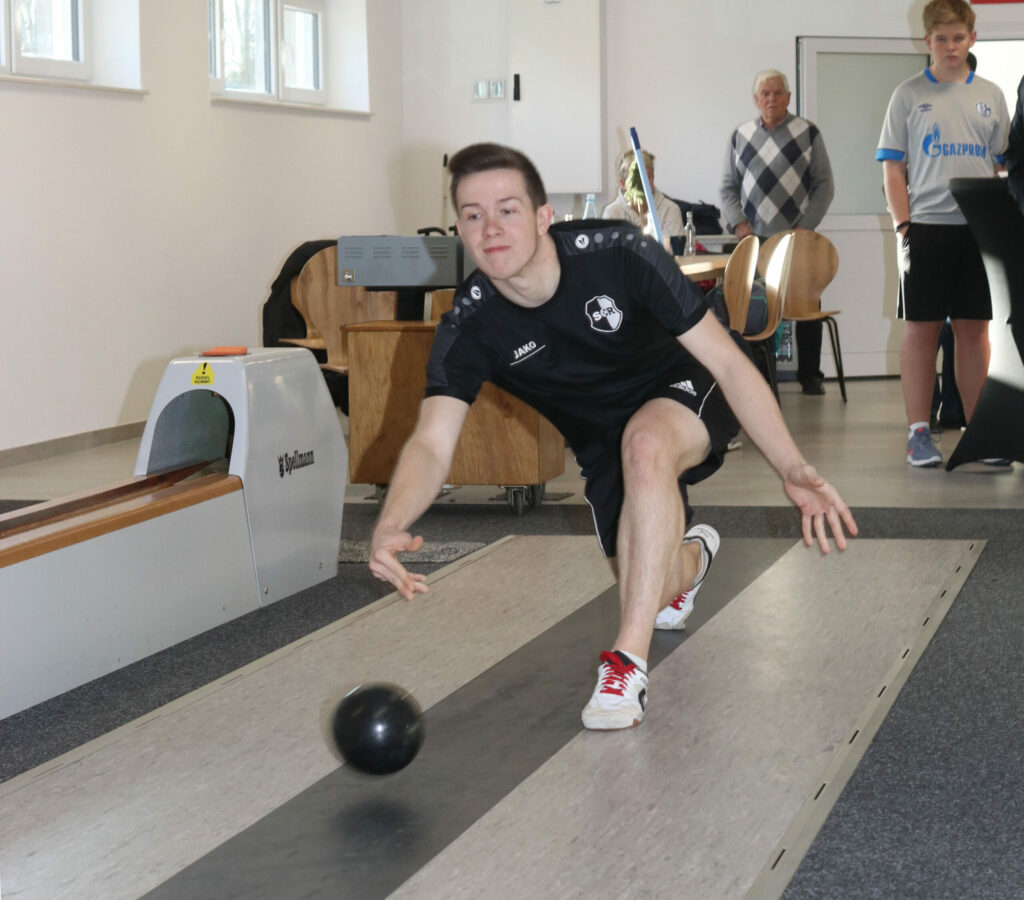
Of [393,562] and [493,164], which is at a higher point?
[493,164]

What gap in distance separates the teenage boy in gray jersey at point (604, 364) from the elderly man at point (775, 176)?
16.0 ft

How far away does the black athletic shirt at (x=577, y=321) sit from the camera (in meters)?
2.43

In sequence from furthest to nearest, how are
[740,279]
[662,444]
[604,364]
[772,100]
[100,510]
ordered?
1. [772,100]
2. [740,279]
3. [100,510]
4. [604,364]
5. [662,444]

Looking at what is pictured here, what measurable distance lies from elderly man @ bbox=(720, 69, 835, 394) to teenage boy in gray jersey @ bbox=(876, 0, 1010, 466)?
2.10 metres

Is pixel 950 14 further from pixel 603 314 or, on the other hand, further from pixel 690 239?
pixel 603 314

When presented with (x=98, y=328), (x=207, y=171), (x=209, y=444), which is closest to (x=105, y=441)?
(x=98, y=328)

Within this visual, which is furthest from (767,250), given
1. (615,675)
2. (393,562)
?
(393,562)

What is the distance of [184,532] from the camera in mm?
3037

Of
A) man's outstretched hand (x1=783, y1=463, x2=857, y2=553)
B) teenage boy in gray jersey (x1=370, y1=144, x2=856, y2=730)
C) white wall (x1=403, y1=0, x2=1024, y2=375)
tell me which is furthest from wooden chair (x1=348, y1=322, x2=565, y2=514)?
white wall (x1=403, y1=0, x2=1024, y2=375)

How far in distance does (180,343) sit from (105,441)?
68 cm

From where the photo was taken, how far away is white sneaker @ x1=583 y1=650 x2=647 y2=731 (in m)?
2.32

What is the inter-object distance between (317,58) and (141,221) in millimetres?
2240

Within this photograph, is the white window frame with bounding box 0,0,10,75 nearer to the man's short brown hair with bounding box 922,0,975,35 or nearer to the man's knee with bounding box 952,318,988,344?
the man's short brown hair with bounding box 922,0,975,35

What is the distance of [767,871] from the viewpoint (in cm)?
176
